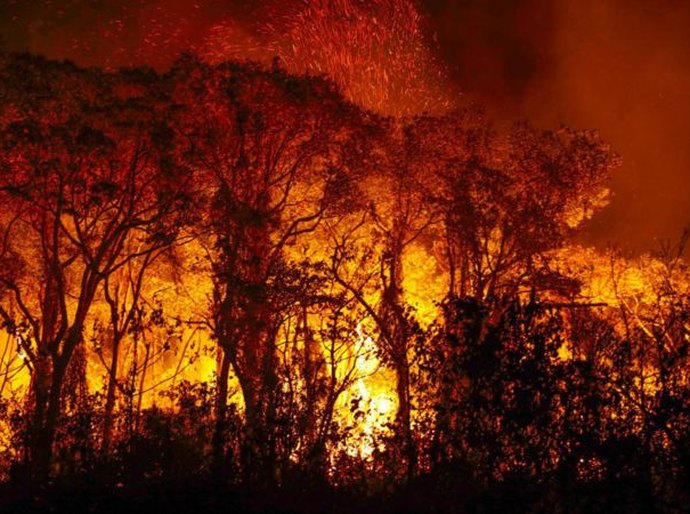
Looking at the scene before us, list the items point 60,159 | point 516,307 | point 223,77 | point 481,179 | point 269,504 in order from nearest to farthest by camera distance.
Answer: point 269,504 → point 516,307 → point 60,159 → point 223,77 → point 481,179

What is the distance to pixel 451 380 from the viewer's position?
10312mm

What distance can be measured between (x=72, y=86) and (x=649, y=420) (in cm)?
1152

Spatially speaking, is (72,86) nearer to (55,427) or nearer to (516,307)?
(55,427)

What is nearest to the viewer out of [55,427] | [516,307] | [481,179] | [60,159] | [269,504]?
[269,504]

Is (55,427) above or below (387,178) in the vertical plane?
below

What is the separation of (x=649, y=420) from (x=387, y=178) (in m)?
13.0

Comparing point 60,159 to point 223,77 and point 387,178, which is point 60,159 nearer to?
point 223,77

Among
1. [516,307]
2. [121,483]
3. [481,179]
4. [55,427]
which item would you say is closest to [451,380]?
[516,307]

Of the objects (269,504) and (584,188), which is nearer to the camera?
(269,504)

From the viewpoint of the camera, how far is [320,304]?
1692cm

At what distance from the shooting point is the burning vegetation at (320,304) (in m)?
9.91

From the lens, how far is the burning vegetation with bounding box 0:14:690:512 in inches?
390

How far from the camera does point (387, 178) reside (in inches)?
865

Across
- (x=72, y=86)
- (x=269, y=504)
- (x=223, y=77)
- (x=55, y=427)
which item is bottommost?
(x=269, y=504)
